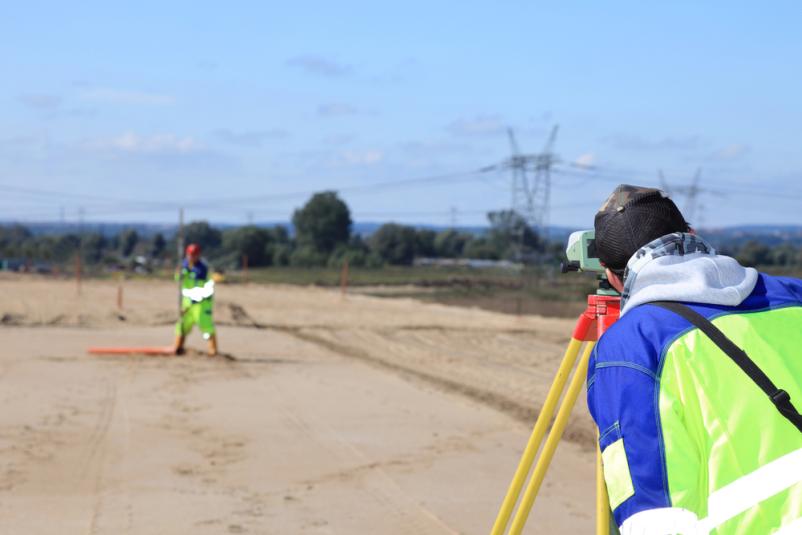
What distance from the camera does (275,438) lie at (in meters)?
10.2

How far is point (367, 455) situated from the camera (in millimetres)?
9383

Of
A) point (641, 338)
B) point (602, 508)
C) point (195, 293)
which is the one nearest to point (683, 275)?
point (641, 338)

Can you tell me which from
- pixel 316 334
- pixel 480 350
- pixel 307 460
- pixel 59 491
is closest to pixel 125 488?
pixel 59 491

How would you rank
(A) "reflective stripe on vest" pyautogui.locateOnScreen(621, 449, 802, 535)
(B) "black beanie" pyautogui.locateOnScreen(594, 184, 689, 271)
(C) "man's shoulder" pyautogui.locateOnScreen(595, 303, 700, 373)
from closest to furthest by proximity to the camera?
(A) "reflective stripe on vest" pyautogui.locateOnScreen(621, 449, 802, 535)
(C) "man's shoulder" pyautogui.locateOnScreen(595, 303, 700, 373)
(B) "black beanie" pyautogui.locateOnScreen(594, 184, 689, 271)

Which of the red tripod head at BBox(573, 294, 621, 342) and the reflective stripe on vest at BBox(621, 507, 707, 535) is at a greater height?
the red tripod head at BBox(573, 294, 621, 342)

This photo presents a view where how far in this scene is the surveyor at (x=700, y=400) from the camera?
2059 mm

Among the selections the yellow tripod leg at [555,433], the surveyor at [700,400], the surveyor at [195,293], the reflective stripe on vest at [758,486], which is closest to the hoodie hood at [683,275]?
the surveyor at [700,400]

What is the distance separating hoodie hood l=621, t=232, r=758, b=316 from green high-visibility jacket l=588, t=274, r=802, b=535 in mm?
32

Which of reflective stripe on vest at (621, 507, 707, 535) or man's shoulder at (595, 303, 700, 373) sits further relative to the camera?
man's shoulder at (595, 303, 700, 373)

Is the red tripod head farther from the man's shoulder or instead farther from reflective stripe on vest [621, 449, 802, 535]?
reflective stripe on vest [621, 449, 802, 535]

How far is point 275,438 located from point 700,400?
8.34 meters

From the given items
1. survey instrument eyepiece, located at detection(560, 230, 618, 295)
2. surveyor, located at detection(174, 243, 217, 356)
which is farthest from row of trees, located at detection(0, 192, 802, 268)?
survey instrument eyepiece, located at detection(560, 230, 618, 295)

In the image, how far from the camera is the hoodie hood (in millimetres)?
2293

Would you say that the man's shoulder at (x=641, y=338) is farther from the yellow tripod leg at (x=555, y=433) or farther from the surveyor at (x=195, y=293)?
the surveyor at (x=195, y=293)
